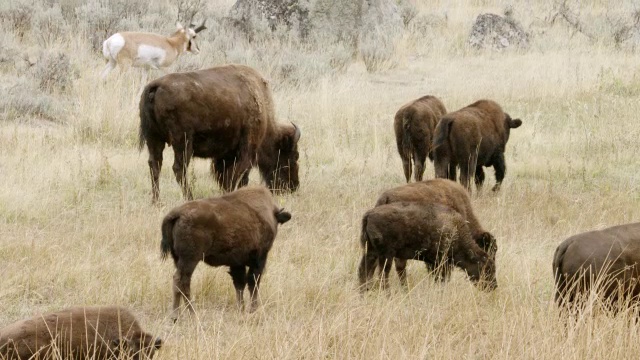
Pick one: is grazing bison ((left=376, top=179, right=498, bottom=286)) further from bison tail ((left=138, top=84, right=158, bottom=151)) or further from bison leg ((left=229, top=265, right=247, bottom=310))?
bison tail ((left=138, top=84, right=158, bottom=151))

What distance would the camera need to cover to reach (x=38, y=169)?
441 inches

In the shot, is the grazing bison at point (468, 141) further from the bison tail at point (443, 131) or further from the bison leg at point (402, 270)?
the bison leg at point (402, 270)

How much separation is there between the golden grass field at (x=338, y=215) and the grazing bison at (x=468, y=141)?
0.46 meters

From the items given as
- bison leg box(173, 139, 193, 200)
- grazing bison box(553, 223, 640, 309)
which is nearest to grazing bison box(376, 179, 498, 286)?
grazing bison box(553, 223, 640, 309)

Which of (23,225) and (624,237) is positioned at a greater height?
(624,237)

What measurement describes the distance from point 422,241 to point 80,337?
2869 mm

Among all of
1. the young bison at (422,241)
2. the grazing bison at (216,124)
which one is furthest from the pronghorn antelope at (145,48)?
the young bison at (422,241)

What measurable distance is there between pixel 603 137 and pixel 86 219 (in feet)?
24.4

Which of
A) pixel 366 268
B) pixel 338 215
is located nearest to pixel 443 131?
pixel 338 215

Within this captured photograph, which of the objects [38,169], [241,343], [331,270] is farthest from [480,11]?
[241,343]

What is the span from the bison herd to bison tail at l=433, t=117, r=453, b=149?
0.04ft

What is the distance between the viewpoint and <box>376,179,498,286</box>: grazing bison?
7625 mm

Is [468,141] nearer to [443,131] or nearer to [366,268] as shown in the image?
[443,131]

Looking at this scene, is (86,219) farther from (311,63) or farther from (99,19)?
(99,19)
